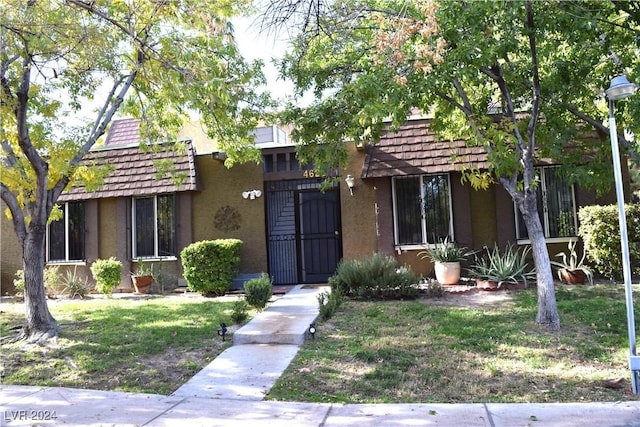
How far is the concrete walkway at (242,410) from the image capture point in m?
4.07

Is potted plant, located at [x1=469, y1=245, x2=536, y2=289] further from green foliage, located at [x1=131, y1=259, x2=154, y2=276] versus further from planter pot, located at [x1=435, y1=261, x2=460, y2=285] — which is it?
green foliage, located at [x1=131, y1=259, x2=154, y2=276]

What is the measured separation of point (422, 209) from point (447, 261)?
4.80ft

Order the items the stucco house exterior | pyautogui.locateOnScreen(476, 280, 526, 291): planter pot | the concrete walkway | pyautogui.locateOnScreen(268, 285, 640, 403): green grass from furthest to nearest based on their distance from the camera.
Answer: the stucco house exterior → pyautogui.locateOnScreen(476, 280, 526, 291): planter pot → pyautogui.locateOnScreen(268, 285, 640, 403): green grass → the concrete walkway

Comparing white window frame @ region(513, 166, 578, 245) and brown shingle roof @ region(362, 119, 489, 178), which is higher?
brown shingle roof @ region(362, 119, 489, 178)

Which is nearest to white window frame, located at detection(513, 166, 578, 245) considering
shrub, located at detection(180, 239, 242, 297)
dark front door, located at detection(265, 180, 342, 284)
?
dark front door, located at detection(265, 180, 342, 284)

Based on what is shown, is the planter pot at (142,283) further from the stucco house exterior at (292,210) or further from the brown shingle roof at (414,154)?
the brown shingle roof at (414,154)

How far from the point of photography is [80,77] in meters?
7.99

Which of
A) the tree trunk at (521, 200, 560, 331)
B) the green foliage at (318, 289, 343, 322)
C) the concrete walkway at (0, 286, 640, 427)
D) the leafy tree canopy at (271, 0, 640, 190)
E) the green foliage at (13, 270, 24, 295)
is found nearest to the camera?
the concrete walkway at (0, 286, 640, 427)

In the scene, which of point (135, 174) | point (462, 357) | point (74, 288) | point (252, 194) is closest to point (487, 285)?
point (462, 357)

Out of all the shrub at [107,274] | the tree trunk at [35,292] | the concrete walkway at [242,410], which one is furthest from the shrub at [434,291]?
the shrub at [107,274]

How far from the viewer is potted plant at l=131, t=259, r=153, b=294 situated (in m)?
11.8

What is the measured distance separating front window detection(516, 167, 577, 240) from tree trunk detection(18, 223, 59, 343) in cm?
928

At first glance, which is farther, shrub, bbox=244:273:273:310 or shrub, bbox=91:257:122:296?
shrub, bbox=91:257:122:296

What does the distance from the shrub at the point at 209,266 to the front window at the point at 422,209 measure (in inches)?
157
